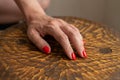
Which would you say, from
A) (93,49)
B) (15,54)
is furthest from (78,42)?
(15,54)

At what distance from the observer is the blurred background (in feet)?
5.20

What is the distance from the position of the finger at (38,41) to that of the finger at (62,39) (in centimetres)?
3

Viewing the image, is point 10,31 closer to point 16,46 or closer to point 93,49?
point 16,46

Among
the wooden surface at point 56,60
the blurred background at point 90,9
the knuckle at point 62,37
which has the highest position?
the blurred background at point 90,9

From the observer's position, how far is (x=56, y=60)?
2.02 ft

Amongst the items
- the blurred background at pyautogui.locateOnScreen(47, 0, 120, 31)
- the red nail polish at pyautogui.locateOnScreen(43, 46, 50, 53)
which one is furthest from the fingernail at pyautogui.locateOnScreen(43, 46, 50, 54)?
the blurred background at pyautogui.locateOnScreen(47, 0, 120, 31)

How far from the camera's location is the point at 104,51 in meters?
0.67

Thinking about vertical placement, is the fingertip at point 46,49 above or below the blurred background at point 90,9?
below

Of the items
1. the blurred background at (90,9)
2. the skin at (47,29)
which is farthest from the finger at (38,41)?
the blurred background at (90,9)

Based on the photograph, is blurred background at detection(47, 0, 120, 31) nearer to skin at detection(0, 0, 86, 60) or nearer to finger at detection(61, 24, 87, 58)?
skin at detection(0, 0, 86, 60)

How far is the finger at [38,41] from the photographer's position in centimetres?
65

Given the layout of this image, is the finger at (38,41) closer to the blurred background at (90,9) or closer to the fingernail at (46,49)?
the fingernail at (46,49)

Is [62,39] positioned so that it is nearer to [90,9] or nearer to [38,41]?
[38,41]

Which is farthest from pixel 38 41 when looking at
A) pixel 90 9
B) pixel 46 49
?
pixel 90 9
